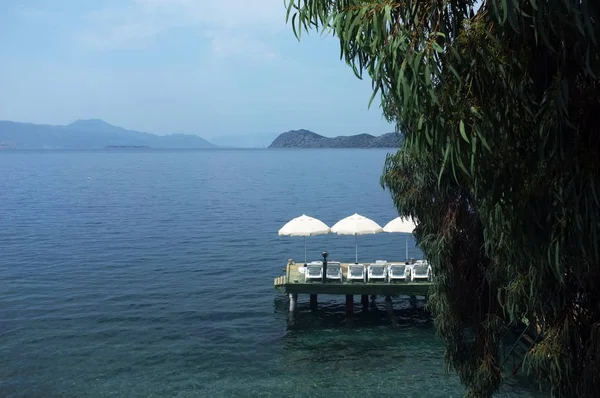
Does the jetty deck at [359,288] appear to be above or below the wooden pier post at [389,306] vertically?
above

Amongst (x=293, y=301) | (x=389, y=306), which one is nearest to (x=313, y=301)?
(x=293, y=301)

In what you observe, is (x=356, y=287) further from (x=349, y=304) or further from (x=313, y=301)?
(x=313, y=301)

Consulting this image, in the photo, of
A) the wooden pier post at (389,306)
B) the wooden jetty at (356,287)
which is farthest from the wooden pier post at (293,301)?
the wooden pier post at (389,306)

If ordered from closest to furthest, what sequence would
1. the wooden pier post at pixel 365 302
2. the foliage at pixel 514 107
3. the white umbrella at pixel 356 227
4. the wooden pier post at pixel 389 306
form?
the foliage at pixel 514 107, the wooden pier post at pixel 389 306, the wooden pier post at pixel 365 302, the white umbrella at pixel 356 227

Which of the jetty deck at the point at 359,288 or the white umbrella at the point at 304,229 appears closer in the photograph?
the jetty deck at the point at 359,288

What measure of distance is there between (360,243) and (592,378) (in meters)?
34.3

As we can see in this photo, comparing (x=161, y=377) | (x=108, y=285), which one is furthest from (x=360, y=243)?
(x=161, y=377)

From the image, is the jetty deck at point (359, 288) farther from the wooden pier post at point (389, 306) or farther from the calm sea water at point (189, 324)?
the calm sea water at point (189, 324)

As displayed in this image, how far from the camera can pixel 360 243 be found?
41.4 m

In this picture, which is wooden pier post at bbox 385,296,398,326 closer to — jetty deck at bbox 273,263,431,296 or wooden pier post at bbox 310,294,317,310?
jetty deck at bbox 273,263,431,296

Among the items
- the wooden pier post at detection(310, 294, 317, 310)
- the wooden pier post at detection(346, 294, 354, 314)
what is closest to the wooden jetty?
the wooden pier post at detection(346, 294, 354, 314)

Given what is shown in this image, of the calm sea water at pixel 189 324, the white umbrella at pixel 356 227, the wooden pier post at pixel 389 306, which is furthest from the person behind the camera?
the white umbrella at pixel 356 227

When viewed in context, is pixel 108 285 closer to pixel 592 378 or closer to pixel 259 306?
pixel 259 306

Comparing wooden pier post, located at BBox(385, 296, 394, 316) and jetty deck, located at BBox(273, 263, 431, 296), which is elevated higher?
jetty deck, located at BBox(273, 263, 431, 296)
